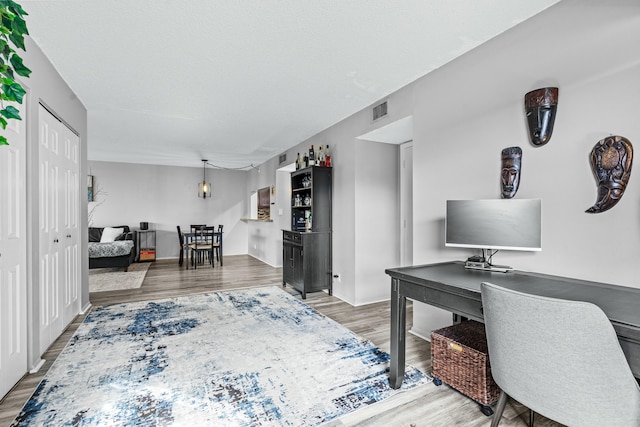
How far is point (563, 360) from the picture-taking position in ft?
3.87

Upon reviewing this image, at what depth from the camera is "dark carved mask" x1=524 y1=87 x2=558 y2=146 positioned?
197cm

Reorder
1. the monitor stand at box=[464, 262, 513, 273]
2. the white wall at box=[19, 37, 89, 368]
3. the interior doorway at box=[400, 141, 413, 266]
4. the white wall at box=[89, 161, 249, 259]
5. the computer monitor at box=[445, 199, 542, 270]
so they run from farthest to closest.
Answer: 1. the white wall at box=[89, 161, 249, 259]
2. the interior doorway at box=[400, 141, 413, 266]
3. the white wall at box=[19, 37, 89, 368]
4. the monitor stand at box=[464, 262, 513, 273]
5. the computer monitor at box=[445, 199, 542, 270]

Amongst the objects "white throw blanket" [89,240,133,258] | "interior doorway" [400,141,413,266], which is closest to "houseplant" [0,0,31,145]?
"interior doorway" [400,141,413,266]

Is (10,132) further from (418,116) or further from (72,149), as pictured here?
(418,116)

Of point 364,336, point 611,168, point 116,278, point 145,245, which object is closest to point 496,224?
point 611,168

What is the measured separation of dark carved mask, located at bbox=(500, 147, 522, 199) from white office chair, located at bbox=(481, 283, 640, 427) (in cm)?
111

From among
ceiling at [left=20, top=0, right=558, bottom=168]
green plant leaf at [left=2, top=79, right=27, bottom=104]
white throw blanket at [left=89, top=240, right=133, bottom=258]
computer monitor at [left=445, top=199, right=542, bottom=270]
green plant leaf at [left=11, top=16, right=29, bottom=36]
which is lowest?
white throw blanket at [left=89, top=240, right=133, bottom=258]

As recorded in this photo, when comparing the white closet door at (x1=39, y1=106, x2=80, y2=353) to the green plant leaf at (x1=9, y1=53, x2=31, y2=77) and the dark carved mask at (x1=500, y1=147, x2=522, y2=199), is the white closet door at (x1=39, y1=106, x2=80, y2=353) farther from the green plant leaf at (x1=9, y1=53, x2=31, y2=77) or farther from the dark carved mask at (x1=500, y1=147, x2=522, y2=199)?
the dark carved mask at (x1=500, y1=147, x2=522, y2=199)

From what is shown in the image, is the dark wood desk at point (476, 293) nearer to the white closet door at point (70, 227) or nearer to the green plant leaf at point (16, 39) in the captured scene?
the green plant leaf at point (16, 39)

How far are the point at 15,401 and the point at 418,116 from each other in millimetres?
3815

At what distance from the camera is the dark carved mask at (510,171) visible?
7.14ft

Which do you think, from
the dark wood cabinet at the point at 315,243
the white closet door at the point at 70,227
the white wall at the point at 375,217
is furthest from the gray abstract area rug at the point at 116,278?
the white wall at the point at 375,217

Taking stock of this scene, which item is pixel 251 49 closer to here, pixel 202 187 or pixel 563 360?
pixel 563 360

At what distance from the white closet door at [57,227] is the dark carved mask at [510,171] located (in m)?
3.68
